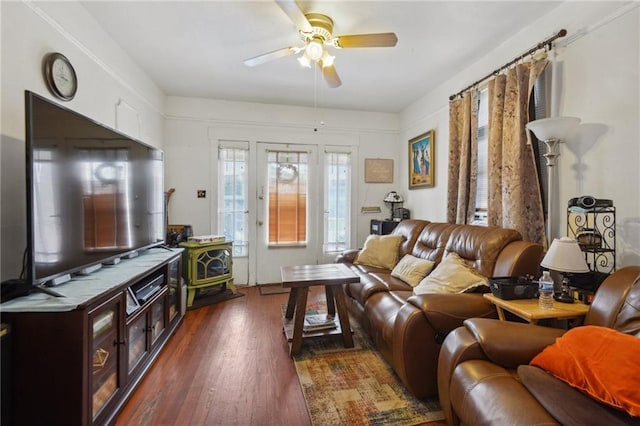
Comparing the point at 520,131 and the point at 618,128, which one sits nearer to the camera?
the point at 618,128

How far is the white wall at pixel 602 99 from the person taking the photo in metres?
1.66

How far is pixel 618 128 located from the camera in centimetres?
173

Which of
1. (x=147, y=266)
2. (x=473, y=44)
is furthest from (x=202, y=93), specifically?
(x=473, y=44)

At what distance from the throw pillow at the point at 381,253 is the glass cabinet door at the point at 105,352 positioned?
2.29 metres

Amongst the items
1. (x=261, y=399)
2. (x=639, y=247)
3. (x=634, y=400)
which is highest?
(x=639, y=247)

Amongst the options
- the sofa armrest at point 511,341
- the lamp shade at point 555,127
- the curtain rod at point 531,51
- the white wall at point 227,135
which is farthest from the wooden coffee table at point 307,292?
the curtain rod at point 531,51

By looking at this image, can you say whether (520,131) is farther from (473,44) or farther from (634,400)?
(634,400)

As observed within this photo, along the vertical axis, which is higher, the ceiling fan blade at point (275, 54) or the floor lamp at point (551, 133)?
the ceiling fan blade at point (275, 54)

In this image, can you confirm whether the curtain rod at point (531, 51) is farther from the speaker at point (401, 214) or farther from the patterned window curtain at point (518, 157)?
the speaker at point (401, 214)

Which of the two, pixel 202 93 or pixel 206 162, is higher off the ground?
pixel 202 93

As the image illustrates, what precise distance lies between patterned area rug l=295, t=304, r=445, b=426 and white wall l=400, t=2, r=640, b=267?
1.52 m

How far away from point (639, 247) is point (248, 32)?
3.00 metres

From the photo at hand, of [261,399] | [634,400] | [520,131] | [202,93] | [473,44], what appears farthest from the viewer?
[202,93]

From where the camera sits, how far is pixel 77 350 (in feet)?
4.10
